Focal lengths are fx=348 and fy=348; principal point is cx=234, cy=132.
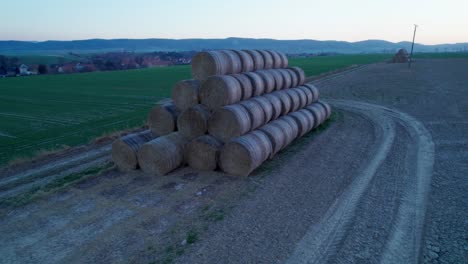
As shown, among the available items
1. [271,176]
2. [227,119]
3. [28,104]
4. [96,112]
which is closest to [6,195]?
[227,119]

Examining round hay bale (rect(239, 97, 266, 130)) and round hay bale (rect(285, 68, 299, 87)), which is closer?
round hay bale (rect(239, 97, 266, 130))

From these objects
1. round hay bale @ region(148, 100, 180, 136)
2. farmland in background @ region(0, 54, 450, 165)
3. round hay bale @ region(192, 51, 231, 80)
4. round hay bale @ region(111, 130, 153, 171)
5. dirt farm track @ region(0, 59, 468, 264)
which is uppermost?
round hay bale @ region(192, 51, 231, 80)

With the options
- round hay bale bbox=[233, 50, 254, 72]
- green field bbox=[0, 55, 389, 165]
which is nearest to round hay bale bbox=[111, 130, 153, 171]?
green field bbox=[0, 55, 389, 165]

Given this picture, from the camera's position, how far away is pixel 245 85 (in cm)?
1291

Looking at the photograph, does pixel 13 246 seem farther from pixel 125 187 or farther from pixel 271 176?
pixel 271 176

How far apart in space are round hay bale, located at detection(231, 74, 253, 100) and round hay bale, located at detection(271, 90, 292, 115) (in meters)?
1.66

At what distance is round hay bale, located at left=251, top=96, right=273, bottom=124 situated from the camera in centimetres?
1296

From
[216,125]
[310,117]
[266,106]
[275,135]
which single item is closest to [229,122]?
[216,125]

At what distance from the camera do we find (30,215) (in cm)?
858

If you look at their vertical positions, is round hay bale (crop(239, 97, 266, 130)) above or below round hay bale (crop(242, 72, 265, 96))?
below

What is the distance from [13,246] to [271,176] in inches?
270

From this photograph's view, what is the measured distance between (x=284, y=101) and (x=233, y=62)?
9.26ft

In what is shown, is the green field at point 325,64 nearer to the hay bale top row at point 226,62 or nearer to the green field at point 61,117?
the green field at point 61,117

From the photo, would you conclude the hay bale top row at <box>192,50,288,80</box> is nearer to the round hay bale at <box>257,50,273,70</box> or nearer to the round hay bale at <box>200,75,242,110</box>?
the round hay bale at <box>257,50,273,70</box>
